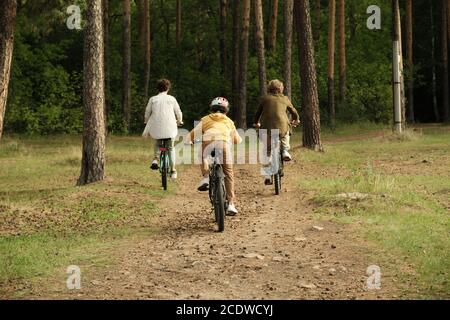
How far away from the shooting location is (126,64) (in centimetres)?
3594

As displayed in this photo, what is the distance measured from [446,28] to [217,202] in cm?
3791

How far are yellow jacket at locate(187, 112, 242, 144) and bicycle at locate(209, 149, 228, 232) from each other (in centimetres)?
23

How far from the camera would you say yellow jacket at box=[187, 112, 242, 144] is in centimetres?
1140

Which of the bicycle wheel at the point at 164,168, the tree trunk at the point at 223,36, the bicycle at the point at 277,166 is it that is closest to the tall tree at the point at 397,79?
the bicycle at the point at 277,166

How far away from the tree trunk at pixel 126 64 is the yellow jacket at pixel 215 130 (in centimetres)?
2419

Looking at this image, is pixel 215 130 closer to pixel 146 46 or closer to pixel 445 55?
pixel 146 46

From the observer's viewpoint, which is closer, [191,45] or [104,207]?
[104,207]

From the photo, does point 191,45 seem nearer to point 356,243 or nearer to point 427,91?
point 427,91

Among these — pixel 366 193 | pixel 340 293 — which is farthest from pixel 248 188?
pixel 340 293

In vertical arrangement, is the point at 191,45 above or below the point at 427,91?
above

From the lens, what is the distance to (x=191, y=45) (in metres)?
49.6

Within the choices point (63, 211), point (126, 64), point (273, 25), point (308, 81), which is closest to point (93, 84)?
point (63, 211)

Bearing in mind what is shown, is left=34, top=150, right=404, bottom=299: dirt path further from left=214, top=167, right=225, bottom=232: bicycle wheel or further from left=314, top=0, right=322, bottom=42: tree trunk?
left=314, top=0, right=322, bottom=42: tree trunk

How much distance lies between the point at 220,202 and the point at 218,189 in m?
0.20
